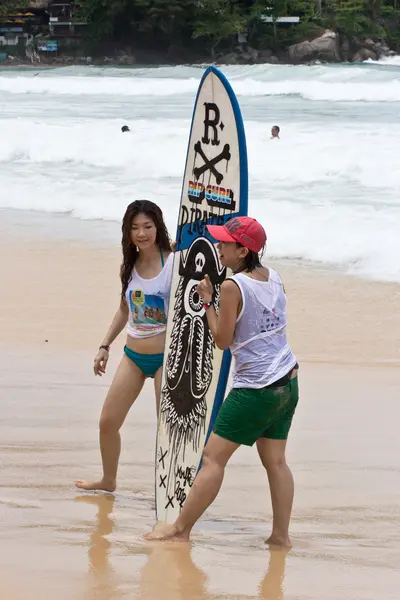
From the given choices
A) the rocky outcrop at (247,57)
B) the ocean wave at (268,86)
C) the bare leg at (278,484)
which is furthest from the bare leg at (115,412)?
the rocky outcrop at (247,57)

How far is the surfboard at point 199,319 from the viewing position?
3975mm

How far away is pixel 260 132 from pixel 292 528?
18.9m

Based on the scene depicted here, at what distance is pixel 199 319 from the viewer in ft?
13.3

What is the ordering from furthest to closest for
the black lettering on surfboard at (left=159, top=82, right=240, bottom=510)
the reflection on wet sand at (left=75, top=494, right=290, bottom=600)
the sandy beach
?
the black lettering on surfboard at (left=159, top=82, right=240, bottom=510), the sandy beach, the reflection on wet sand at (left=75, top=494, right=290, bottom=600)

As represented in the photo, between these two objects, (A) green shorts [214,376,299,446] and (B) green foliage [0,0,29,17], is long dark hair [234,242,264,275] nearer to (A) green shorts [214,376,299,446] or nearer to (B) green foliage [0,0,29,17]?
(A) green shorts [214,376,299,446]

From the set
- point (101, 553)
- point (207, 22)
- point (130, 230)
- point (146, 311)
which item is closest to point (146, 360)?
point (146, 311)

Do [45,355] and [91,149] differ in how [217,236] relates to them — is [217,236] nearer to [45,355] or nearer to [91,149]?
[45,355]

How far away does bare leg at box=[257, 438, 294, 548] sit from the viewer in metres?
3.53

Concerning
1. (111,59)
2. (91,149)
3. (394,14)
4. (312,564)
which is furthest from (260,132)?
(394,14)

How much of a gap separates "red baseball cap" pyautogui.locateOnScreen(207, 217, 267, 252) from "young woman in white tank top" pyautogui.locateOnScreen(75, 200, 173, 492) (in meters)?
0.66

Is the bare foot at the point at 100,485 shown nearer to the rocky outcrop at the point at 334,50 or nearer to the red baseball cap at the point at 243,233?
the red baseball cap at the point at 243,233

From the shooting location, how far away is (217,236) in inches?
135

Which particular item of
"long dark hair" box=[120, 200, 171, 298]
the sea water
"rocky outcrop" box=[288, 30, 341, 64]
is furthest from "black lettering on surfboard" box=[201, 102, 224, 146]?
"rocky outcrop" box=[288, 30, 341, 64]

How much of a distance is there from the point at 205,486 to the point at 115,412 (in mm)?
708
